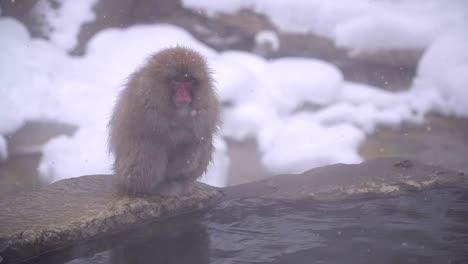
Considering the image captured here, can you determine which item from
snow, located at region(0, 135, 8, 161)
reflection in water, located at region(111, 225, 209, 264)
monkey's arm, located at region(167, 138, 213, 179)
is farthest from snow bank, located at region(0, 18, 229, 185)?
reflection in water, located at region(111, 225, 209, 264)

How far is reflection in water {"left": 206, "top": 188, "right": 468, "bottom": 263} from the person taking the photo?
2662 mm

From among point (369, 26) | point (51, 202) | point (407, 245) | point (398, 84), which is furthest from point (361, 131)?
point (51, 202)

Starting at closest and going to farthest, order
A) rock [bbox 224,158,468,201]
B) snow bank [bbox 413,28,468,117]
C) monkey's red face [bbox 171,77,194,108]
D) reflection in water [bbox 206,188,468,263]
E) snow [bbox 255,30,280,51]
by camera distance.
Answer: reflection in water [bbox 206,188,468,263]
monkey's red face [bbox 171,77,194,108]
rock [bbox 224,158,468,201]
snow bank [bbox 413,28,468,117]
snow [bbox 255,30,280,51]

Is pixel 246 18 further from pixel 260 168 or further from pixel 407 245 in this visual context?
pixel 407 245

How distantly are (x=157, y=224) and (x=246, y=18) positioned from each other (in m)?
3.35

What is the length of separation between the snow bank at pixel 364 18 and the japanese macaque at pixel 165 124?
276 cm

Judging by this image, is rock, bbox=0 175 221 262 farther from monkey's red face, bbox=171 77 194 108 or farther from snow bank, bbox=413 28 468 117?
snow bank, bbox=413 28 468 117

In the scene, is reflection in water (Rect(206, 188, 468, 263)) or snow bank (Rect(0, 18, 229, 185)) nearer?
reflection in water (Rect(206, 188, 468, 263))

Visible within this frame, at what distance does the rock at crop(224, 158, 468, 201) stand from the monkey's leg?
2.27ft

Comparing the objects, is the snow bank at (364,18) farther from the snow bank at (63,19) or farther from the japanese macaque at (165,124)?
the japanese macaque at (165,124)

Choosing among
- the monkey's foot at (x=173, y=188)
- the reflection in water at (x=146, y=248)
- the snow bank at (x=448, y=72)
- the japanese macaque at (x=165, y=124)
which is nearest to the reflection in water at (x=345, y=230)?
the reflection in water at (x=146, y=248)

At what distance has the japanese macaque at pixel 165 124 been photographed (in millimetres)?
3000

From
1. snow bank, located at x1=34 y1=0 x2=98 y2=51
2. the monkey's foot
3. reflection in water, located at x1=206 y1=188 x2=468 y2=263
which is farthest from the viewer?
snow bank, located at x1=34 y1=0 x2=98 y2=51

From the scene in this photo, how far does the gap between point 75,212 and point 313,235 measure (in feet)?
4.95
